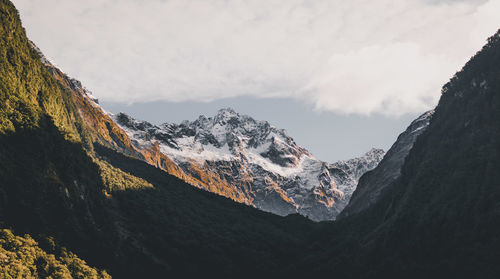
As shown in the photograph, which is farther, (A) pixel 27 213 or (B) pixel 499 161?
(B) pixel 499 161

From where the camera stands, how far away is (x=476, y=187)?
19600cm

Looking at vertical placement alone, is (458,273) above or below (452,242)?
below

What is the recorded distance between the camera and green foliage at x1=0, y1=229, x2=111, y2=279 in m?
128

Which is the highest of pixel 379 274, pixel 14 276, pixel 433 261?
pixel 433 261

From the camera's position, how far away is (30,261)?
452 feet

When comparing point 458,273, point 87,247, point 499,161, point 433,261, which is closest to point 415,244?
point 433,261

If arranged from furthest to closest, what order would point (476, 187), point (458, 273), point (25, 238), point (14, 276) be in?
point (476, 187)
point (458, 273)
point (25, 238)
point (14, 276)

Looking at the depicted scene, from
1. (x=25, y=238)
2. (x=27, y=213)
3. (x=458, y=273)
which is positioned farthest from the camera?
(x=458, y=273)

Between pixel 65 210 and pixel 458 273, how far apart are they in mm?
160165

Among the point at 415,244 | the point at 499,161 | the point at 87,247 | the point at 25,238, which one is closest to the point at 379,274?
the point at 415,244

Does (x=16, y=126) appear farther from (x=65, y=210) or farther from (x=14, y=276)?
(x=14, y=276)

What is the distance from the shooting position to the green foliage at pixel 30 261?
5030 inches

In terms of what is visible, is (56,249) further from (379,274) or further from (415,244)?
(415,244)

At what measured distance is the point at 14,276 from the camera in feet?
412
